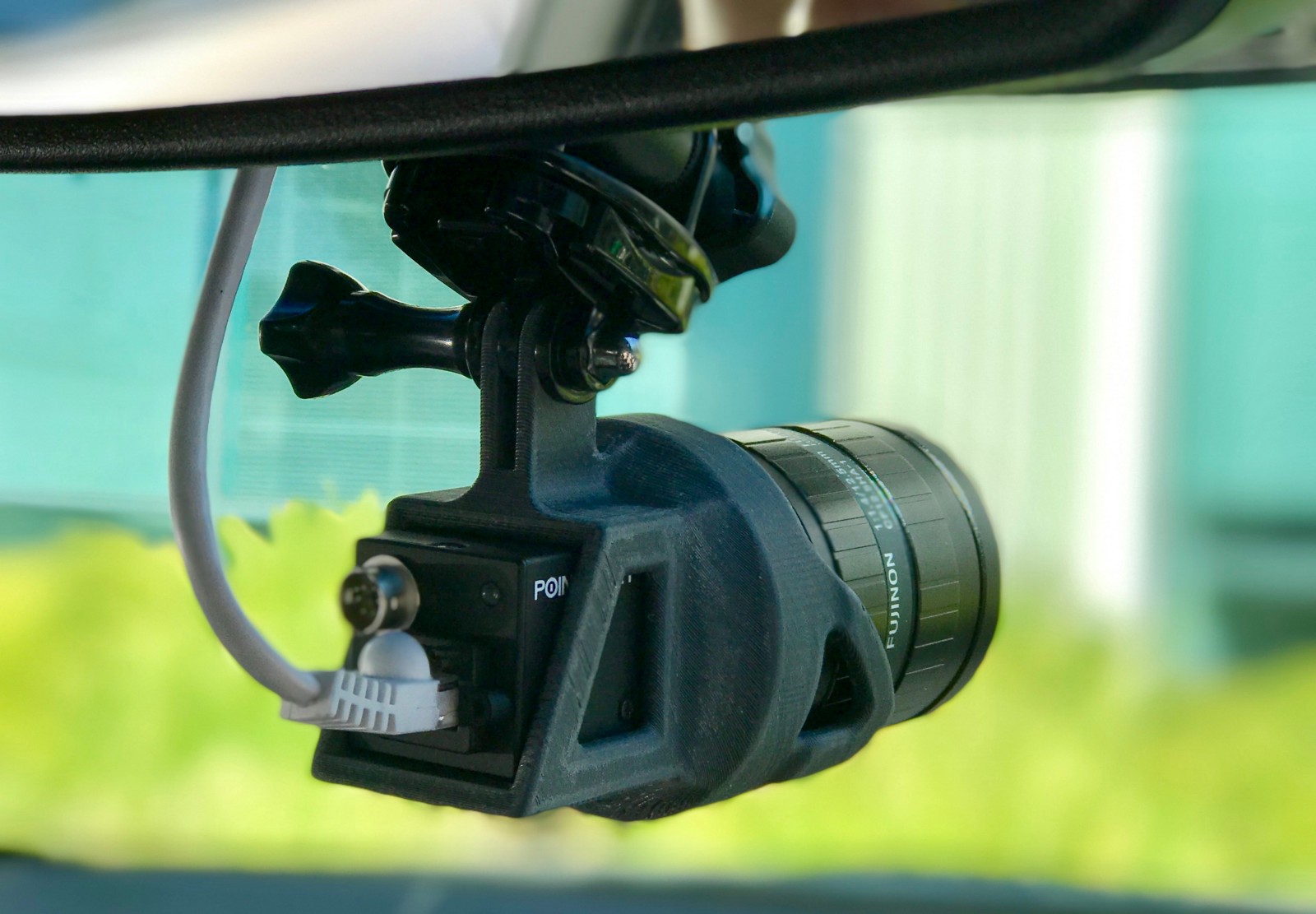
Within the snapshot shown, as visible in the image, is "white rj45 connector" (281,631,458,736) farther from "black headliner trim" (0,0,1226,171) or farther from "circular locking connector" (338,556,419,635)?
"black headliner trim" (0,0,1226,171)

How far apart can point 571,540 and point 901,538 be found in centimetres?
21

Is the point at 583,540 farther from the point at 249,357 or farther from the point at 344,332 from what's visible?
the point at 249,357

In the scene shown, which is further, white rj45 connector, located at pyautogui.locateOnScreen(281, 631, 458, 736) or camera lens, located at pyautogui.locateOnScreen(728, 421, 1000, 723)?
camera lens, located at pyautogui.locateOnScreen(728, 421, 1000, 723)

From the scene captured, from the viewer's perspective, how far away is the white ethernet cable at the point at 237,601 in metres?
0.40

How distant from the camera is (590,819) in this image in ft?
5.54

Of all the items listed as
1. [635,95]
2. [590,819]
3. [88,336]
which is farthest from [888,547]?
[88,336]

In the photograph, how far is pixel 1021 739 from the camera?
171 centimetres

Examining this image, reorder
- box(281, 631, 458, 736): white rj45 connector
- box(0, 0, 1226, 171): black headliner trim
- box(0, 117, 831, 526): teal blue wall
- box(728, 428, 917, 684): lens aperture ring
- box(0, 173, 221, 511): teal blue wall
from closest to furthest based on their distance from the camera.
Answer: box(0, 0, 1226, 171): black headliner trim < box(281, 631, 458, 736): white rj45 connector < box(728, 428, 917, 684): lens aperture ring < box(0, 117, 831, 526): teal blue wall < box(0, 173, 221, 511): teal blue wall

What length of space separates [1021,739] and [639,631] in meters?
1.38

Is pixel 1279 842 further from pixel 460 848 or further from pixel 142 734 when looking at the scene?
pixel 142 734

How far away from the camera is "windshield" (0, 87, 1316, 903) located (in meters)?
1.66

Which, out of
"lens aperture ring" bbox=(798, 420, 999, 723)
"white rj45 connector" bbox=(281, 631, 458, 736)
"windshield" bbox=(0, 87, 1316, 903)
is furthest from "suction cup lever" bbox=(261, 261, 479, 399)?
"windshield" bbox=(0, 87, 1316, 903)

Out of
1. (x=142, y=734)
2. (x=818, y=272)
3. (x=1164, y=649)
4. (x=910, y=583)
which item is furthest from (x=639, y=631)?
(x=142, y=734)

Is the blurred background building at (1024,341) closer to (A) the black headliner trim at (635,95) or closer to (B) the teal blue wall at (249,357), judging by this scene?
(B) the teal blue wall at (249,357)
